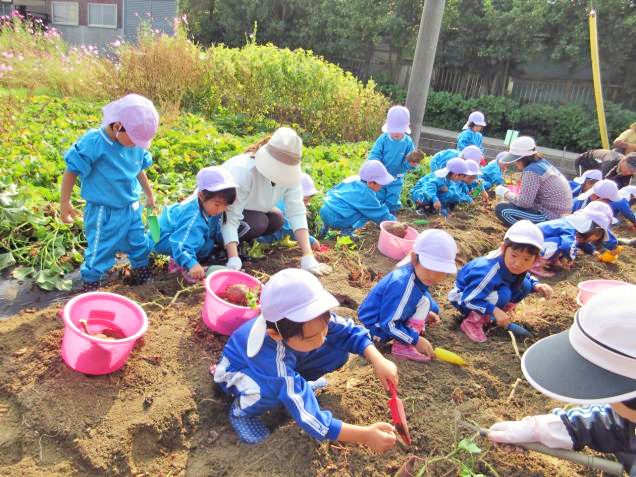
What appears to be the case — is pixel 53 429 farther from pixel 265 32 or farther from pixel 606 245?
pixel 265 32

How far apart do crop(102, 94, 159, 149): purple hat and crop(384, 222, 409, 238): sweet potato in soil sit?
7.47 feet

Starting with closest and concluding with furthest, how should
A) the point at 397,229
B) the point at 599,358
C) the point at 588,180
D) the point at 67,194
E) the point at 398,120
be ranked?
the point at 599,358
the point at 67,194
the point at 397,229
the point at 398,120
the point at 588,180

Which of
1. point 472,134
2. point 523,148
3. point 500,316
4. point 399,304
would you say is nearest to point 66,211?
point 399,304

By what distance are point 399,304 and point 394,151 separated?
3.15m

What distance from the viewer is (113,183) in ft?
9.22

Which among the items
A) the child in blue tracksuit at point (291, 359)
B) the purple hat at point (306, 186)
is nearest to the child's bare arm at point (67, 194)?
the child in blue tracksuit at point (291, 359)

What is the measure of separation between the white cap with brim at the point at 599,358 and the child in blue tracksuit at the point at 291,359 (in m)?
0.67

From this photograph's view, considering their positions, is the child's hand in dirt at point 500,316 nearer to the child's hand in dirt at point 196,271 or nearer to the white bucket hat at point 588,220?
the child's hand in dirt at point 196,271

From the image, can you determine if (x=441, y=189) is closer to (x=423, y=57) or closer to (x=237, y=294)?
(x=423, y=57)

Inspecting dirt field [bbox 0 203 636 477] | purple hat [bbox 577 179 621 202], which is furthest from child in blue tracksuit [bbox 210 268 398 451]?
purple hat [bbox 577 179 621 202]

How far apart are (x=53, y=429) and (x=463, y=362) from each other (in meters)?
2.17

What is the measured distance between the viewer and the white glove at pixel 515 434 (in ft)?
6.48

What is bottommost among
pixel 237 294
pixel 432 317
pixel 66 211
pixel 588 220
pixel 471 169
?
pixel 432 317

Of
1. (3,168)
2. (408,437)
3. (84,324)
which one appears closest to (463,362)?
(408,437)
